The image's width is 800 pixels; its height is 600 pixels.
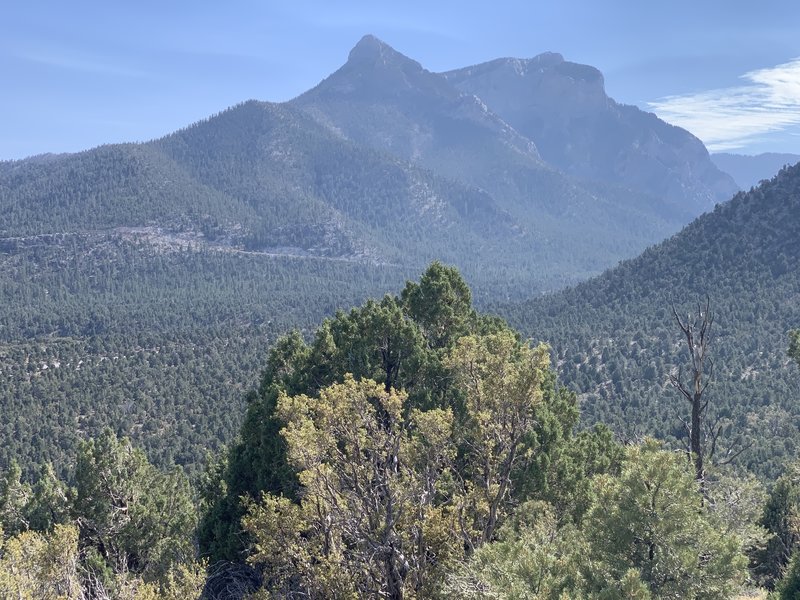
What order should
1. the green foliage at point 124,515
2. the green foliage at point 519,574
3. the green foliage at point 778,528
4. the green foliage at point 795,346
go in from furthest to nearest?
the green foliage at point 778,528
the green foliage at point 124,515
the green foliage at point 795,346
the green foliage at point 519,574

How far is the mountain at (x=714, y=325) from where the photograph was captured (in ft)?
222

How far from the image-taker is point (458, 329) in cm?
3139

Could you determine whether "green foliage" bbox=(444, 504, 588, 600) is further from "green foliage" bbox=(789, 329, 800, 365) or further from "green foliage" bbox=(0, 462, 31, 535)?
"green foliage" bbox=(0, 462, 31, 535)

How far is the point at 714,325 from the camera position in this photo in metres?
89.4

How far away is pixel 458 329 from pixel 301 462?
15547 millimetres

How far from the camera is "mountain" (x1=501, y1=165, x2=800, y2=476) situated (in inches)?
2662

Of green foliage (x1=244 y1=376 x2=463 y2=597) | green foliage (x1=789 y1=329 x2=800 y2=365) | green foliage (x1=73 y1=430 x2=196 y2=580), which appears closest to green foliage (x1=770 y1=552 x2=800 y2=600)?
green foliage (x1=789 y1=329 x2=800 y2=365)

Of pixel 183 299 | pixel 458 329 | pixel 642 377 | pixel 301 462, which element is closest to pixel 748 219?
pixel 642 377

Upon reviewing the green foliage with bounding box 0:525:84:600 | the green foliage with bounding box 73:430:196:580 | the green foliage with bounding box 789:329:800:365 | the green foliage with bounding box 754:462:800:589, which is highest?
the green foliage with bounding box 789:329:800:365

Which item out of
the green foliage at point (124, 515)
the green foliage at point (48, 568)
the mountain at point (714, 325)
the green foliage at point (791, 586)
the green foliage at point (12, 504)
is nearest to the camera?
the green foliage at point (48, 568)

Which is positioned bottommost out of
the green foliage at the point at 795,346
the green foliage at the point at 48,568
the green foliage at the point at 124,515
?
the green foliage at the point at 124,515

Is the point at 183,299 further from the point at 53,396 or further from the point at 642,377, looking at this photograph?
the point at 642,377

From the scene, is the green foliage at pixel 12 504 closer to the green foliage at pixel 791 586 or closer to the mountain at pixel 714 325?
the green foliage at pixel 791 586

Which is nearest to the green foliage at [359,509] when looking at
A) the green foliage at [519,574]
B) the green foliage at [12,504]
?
the green foliage at [519,574]
